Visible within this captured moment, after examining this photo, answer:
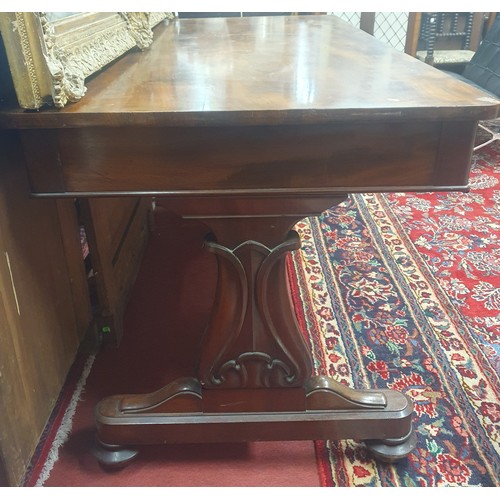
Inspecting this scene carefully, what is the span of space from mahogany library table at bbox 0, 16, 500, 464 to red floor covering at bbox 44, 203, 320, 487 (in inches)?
2.2

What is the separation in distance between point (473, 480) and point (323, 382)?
14.1 inches

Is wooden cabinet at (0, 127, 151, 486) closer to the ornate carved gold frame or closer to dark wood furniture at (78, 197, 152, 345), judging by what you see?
dark wood furniture at (78, 197, 152, 345)

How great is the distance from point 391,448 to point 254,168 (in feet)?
2.20

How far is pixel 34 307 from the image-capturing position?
1.03m

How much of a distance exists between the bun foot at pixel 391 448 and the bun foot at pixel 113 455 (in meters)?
0.49

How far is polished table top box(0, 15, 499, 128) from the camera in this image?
69 centimetres

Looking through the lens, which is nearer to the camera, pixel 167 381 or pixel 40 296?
pixel 40 296

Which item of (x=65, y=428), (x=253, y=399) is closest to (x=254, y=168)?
(x=253, y=399)

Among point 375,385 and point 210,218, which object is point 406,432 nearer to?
point 375,385

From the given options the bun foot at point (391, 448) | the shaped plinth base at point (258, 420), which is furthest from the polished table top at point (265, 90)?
the bun foot at point (391, 448)

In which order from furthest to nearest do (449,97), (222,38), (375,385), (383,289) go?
(383,289), (222,38), (375,385), (449,97)

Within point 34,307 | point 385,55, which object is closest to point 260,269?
Answer: point 34,307

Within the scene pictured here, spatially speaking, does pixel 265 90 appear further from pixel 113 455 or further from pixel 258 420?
pixel 113 455

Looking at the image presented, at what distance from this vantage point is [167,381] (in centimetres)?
129
